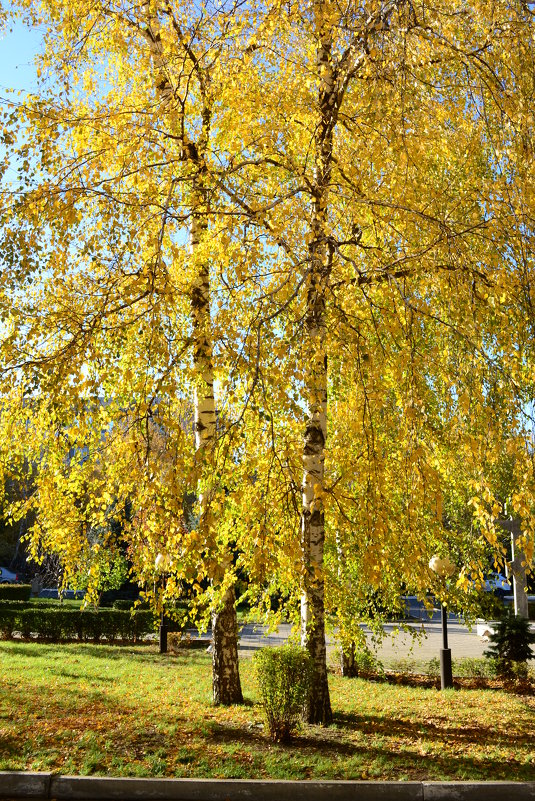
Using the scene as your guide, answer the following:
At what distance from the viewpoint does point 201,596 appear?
7199 mm

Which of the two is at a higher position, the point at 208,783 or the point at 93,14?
the point at 93,14

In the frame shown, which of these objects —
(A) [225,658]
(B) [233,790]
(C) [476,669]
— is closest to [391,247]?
(B) [233,790]

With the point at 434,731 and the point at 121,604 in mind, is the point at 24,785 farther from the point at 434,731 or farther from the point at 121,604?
the point at 121,604

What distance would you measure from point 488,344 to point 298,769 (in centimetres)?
421

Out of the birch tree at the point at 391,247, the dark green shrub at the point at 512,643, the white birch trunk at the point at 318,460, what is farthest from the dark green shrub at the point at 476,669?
the birch tree at the point at 391,247

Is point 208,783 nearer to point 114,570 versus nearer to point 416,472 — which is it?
point 416,472

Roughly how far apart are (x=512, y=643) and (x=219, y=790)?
9.10 meters

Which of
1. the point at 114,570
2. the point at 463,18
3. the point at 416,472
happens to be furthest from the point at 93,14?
the point at 114,570

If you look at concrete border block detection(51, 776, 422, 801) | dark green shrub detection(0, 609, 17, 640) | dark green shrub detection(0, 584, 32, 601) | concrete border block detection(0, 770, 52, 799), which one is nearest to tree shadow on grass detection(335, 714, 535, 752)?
concrete border block detection(51, 776, 422, 801)

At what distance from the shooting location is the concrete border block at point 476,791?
5645 mm

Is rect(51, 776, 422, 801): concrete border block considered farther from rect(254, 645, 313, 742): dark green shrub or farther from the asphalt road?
the asphalt road

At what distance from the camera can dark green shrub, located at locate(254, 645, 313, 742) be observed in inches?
286

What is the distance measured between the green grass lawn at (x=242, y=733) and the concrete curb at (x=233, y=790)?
301mm

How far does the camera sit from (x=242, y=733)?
754 centimetres
